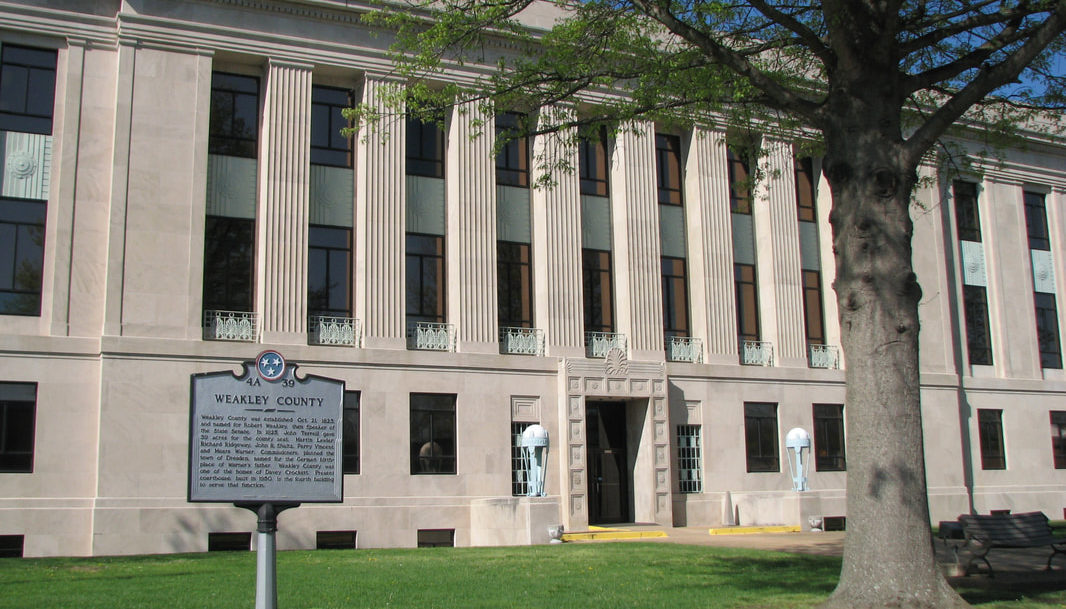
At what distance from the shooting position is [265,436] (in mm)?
9062

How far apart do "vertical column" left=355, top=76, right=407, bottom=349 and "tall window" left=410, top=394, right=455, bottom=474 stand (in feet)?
5.47

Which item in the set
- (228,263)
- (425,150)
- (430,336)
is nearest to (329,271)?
(228,263)

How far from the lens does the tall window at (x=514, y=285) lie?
27.9 m

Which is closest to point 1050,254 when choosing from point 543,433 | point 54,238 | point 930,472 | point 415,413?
point 930,472

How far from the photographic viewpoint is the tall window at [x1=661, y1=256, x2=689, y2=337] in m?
30.2

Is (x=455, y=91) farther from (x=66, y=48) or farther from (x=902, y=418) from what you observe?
(x=66, y=48)

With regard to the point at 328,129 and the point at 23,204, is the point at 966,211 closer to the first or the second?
the point at 328,129

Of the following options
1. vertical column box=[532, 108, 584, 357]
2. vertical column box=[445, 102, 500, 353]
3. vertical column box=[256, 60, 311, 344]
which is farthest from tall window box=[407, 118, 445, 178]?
vertical column box=[256, 60, 311, 344]

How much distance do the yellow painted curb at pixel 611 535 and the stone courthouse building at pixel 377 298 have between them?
3.76 ft

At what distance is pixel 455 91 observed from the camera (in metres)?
16.2

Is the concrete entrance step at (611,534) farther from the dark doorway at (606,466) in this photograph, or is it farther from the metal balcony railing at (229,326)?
the metal balcony railing at (229,326)

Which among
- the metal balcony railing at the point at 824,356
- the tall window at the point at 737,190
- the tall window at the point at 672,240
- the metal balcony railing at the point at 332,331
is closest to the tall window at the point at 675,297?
the tall window at the point at 672,240

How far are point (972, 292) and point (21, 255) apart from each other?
30.3 meters

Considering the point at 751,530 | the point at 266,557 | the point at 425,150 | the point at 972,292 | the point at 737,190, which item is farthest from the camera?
the point at 972,292
